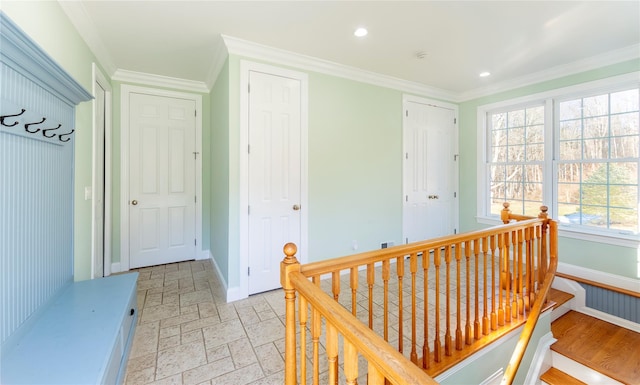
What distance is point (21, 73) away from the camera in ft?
4.51

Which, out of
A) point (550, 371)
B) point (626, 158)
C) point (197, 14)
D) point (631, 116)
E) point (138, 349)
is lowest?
point (550, 371)

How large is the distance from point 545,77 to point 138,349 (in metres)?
5.06

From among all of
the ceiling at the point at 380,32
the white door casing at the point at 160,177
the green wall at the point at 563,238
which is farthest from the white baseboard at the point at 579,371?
the white door casing at the point at 160,177

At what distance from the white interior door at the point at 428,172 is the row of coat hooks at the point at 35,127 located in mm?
3566

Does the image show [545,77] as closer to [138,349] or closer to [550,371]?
[550,371]

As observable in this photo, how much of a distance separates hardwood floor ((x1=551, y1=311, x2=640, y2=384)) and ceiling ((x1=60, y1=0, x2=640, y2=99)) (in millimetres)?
2856

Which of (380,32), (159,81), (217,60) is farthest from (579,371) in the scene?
(159,81)

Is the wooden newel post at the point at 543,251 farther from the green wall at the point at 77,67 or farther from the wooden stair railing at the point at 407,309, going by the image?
the green wall at the point at 77,67

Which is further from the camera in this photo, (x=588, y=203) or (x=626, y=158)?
(x=588, y=203)

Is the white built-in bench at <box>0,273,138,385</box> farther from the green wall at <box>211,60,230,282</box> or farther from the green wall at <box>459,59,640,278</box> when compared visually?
the green wall at <box>459,59,640,278</box>

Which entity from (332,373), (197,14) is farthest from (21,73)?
(332,373)

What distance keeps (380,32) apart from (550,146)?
274cm

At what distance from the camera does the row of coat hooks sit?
1284 mm

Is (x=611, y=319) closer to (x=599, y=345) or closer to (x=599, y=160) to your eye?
(x=599, y=345)
